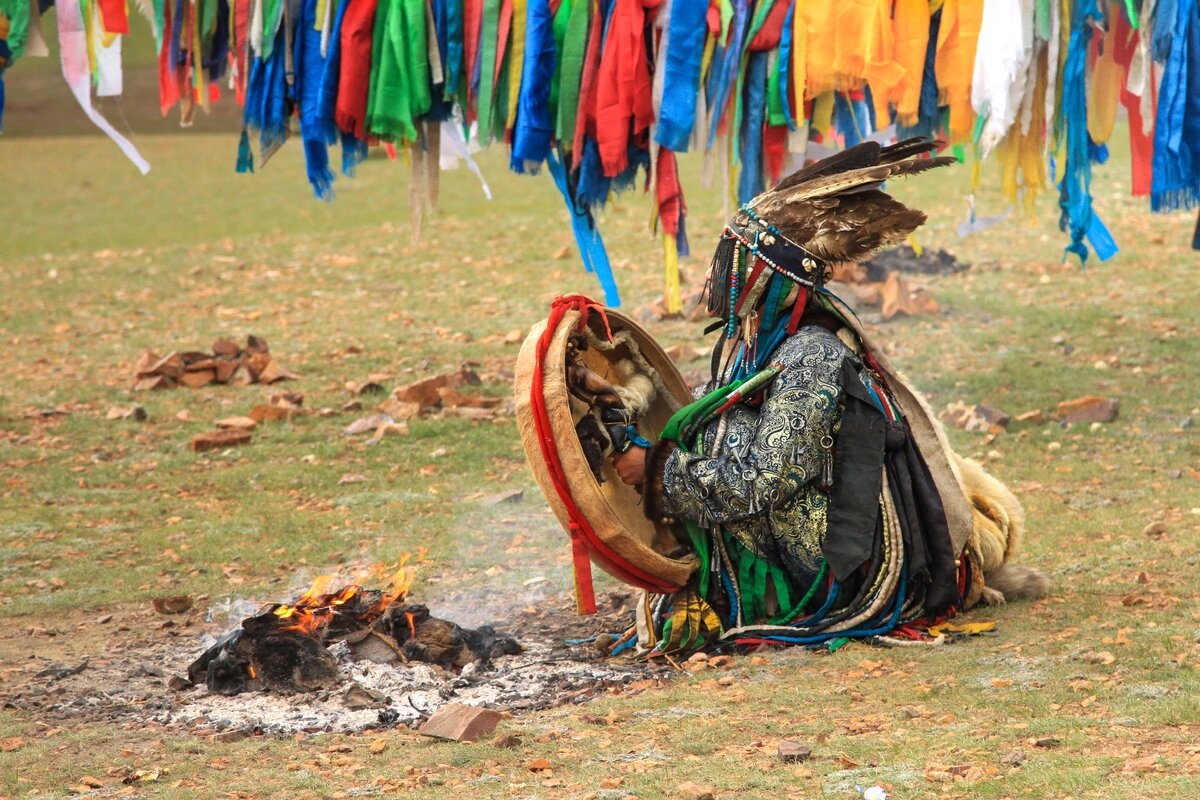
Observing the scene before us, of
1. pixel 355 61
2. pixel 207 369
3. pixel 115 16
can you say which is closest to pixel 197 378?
pixel 207 369

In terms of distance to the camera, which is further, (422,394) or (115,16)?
(422,394)

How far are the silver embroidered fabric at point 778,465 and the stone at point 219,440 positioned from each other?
12.3ft

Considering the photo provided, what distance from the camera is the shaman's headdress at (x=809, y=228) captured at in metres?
3.75

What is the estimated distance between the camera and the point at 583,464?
3.68 m

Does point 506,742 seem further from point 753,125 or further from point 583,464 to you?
point 753,125

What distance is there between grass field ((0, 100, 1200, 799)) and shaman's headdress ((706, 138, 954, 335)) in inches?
40.9

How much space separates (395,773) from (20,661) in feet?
5.52

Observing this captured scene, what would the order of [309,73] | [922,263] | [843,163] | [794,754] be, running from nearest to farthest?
[794,754] < [843,163] < [309,73] < [922,263]

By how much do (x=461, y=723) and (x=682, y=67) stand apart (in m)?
2.88

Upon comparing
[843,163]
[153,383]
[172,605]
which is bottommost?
[172,605]

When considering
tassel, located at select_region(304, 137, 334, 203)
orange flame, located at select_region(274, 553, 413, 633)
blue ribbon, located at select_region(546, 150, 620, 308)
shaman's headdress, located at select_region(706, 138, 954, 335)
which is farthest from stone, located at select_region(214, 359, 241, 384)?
shaman's headdress, located at select_region(706, 138, 954, 335)

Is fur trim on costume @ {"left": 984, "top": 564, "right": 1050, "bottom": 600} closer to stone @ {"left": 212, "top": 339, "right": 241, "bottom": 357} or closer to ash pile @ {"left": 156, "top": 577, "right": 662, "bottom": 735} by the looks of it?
ash pile @ {"left": 156, "top": 577, "right": 662, "bottom": 735}

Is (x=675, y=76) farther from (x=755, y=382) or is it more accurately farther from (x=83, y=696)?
(x=83, y=696)

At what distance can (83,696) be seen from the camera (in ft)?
12.5
